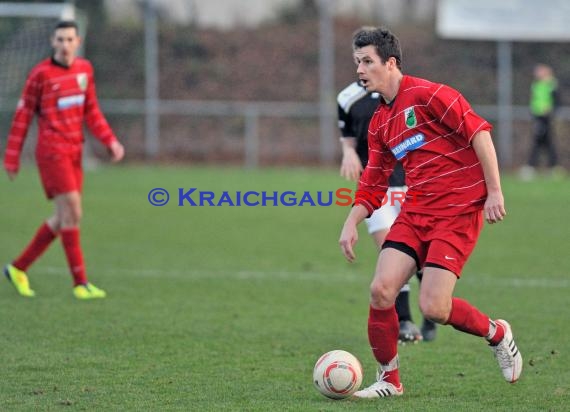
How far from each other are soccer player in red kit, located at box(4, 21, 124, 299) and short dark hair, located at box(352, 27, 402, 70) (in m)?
3.44

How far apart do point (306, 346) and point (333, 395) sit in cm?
140

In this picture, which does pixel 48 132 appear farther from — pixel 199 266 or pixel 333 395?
pixel 333 395

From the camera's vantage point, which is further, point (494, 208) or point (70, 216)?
point (70, 216)

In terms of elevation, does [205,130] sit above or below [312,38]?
below

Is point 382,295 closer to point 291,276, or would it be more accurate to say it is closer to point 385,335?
point 385,335

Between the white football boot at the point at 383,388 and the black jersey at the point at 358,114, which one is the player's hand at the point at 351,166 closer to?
the black jersey at the point at 358,114

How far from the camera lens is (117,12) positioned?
2428 cm

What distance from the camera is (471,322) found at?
5113 millimetres

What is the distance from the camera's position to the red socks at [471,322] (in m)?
5.08

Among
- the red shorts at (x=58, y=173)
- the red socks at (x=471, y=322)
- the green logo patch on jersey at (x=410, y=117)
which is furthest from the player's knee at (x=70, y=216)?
the red socks at (x=471, y=322)

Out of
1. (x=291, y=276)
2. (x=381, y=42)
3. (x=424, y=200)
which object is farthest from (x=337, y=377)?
(x=291, y=276)

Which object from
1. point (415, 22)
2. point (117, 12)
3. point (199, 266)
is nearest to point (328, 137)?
point (415, 22)

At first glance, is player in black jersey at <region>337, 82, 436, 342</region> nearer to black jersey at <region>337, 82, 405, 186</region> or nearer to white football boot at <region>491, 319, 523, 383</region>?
black jersey at <region>337, 82, 405, 186</region>

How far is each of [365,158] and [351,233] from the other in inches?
72.2
